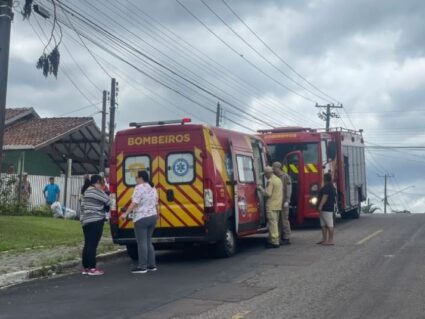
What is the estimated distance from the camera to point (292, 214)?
1875cm

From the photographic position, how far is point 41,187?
78.7 ft

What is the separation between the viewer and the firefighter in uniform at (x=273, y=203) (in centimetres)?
1417

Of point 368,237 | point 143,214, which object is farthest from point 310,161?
point 143,214

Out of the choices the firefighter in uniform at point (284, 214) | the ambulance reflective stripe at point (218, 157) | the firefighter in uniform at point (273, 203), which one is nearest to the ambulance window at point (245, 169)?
the firefighter in uniform at point (273, 203)

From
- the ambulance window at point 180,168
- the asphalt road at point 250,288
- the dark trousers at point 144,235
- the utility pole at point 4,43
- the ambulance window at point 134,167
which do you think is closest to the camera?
the asphalt road at point 250,288

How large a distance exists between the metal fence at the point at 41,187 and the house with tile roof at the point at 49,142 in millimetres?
3706

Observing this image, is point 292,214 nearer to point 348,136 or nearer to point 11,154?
point 348,136

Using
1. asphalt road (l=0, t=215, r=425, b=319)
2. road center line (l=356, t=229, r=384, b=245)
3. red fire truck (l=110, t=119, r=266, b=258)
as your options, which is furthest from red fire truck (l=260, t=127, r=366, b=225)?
red fire truck (l=110, t=119, r=266, b=258)

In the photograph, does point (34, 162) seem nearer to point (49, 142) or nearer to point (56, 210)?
point (49, 142)

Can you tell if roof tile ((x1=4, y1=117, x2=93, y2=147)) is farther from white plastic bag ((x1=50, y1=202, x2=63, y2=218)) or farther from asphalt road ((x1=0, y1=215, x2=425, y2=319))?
asphalt road ((x1=0, y1=215, x2=425, y2=319))

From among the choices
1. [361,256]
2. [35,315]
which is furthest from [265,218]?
[35,315]

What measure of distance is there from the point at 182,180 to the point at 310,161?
25.0 ft

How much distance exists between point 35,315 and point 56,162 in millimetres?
25519

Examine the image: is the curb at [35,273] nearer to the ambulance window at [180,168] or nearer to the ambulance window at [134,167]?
the ambulance window at [134,167]
